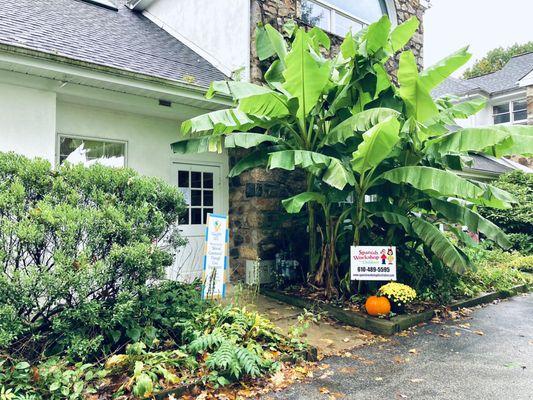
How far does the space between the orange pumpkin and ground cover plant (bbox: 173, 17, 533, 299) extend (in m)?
0.73

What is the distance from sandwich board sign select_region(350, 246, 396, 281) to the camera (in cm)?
559

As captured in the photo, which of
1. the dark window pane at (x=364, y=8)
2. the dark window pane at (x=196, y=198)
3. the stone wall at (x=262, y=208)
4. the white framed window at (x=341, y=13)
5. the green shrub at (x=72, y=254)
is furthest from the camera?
the dark window pane at (x=364, y=8)

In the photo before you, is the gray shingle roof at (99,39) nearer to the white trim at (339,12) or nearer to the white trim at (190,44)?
the white trim at (190,44)

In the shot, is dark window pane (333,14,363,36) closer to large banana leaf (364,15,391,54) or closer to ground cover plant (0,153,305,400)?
large banana leaf (364,15,391,54)

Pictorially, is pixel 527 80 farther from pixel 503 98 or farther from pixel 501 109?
pixel 501 109

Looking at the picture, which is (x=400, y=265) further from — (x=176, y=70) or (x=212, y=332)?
(x=176, y=70)

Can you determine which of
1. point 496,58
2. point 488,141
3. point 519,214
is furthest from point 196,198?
point 496,58

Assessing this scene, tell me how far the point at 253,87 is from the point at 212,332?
3.55 m

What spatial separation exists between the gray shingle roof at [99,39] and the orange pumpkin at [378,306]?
4.55 m

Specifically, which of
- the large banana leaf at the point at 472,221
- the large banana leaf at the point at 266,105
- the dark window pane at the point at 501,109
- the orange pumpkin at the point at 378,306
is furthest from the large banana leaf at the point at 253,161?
the dark window pane at the point at 501,109

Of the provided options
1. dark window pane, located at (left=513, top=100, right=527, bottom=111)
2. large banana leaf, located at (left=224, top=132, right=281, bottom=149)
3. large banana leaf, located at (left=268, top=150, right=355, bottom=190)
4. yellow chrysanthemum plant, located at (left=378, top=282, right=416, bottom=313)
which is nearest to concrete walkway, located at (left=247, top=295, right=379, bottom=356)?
yellow chrysanthemum plant, located at (left=378, top=282, right=416, bottom=313)

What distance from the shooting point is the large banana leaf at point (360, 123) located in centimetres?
500

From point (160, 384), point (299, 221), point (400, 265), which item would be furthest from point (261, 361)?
point (299, 221)

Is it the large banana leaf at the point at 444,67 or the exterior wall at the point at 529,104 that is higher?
the exterior wall at the point at 529,104
